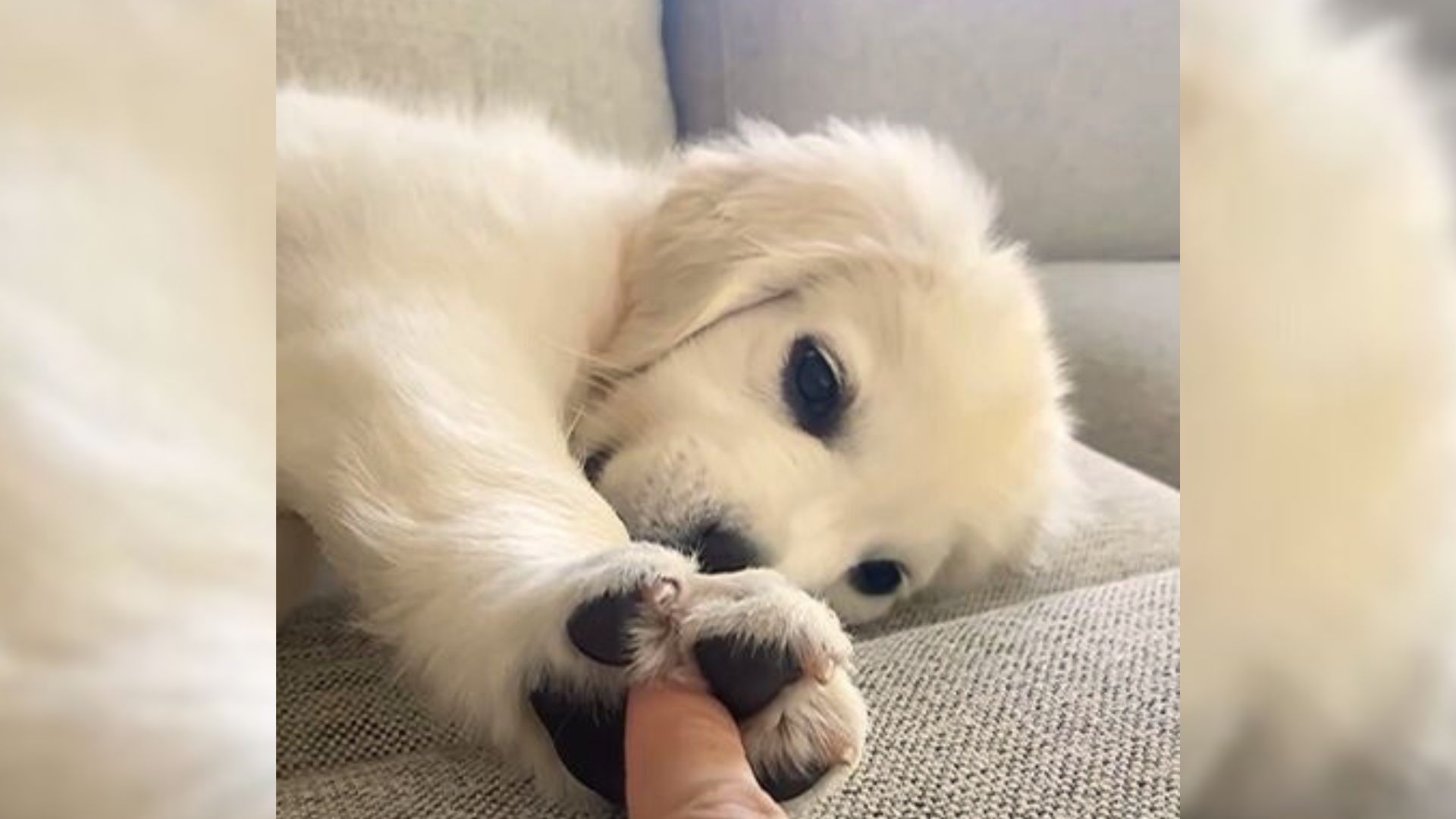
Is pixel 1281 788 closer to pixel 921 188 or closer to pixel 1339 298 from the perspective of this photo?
pixel 1339 298

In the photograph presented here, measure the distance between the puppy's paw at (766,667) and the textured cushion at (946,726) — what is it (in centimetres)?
4

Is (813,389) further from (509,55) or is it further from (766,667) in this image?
(509,55)

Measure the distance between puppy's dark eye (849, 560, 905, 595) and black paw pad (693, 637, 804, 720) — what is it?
553mm

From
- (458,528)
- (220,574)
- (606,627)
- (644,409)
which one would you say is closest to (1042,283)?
(644,409)

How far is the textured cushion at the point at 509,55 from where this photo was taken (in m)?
1.72

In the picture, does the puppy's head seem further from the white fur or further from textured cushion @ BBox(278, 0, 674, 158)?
the white fur

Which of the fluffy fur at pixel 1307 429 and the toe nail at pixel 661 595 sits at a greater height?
the fluffy fur at pixel 1307 429

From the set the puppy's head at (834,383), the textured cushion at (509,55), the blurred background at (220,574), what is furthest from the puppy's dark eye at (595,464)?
the textured cushion at (509,55)

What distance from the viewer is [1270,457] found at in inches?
10.9

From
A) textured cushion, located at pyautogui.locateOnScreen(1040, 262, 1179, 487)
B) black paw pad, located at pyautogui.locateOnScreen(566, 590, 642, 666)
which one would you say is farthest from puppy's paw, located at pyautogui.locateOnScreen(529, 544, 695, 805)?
textured cushion, located at pyautogui.locateOnScreen(1040, 262, 1179, 487)

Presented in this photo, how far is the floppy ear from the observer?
1.17m

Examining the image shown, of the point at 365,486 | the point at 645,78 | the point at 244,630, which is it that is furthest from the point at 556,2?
the point at 244,630

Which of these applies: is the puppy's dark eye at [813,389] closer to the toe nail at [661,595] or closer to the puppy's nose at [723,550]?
the puppy's nose at [723,550]

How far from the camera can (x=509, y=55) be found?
198 centimetres
